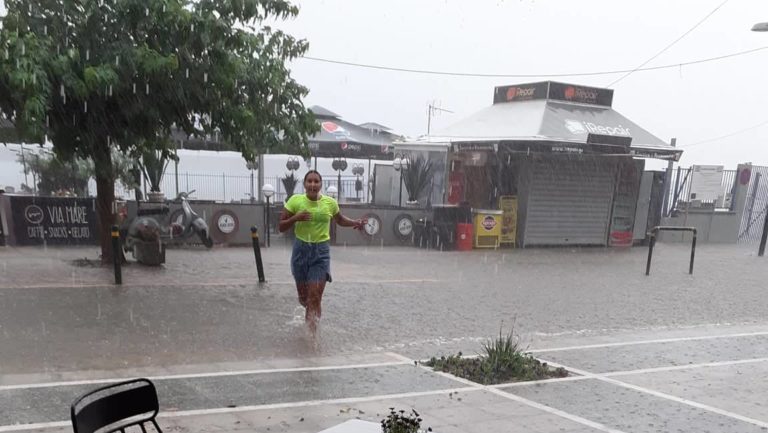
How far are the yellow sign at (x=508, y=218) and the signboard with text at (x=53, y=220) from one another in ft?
33.6

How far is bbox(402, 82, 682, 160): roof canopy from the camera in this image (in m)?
17.2

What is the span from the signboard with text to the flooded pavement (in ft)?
2.82

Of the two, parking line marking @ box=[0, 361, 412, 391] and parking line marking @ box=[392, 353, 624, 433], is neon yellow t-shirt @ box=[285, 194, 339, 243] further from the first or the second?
parking line marking @ box=[392, 353, 624, 433]

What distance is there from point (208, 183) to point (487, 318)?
738 inches

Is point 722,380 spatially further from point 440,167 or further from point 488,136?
point 440,167

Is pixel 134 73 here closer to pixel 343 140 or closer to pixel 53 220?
pixel 53 220

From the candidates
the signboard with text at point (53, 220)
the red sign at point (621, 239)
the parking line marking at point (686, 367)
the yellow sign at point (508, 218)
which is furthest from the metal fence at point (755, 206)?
the signboard with text at point (53, 220)

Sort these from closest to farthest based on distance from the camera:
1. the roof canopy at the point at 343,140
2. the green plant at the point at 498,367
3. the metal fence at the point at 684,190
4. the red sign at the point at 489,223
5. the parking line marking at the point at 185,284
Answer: the green plant at the point at 498,367 < the parking line marking at the point at 185,284 < the red sign at the point at 489,223 < the roof canopy at the point at 343,140 < the metal fence at the point at 684,190

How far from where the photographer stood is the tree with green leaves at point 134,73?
789 centimetres

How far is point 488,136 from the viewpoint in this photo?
17.7 meters

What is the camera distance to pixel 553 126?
1777 cm

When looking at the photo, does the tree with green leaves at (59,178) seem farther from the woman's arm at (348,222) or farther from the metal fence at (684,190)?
the metal fence at (684,190)

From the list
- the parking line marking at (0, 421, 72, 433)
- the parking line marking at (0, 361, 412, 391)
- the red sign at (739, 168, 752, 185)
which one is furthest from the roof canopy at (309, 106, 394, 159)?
the parking line marking at (0, 421, 72, 433)

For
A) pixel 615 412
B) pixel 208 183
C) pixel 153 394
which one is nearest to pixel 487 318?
pixel 615 412
